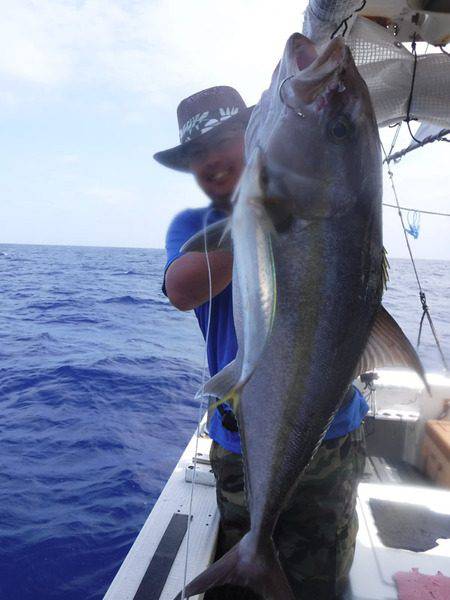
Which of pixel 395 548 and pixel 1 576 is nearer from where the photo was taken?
pixel 395 548

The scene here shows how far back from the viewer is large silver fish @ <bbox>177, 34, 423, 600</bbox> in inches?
47.6

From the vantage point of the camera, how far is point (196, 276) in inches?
60.4

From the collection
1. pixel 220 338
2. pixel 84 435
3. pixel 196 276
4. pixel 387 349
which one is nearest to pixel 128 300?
pixel 84 435

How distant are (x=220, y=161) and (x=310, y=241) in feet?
2.25

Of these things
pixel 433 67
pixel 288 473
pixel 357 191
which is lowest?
pixel 288 473

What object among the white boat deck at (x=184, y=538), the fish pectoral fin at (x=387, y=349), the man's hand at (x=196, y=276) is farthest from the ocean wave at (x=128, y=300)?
the fish pectoral fin at (x=387, y=349)

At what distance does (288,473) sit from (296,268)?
65 cm

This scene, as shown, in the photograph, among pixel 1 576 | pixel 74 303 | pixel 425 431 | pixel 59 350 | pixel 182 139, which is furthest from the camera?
pixel 74 303

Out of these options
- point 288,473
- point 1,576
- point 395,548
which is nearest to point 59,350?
point 1,576

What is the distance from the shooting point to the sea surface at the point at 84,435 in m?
4.73

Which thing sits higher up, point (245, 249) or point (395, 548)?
point (245, 249)

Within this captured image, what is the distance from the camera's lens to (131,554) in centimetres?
283

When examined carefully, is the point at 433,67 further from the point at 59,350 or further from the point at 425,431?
the point at 59,350

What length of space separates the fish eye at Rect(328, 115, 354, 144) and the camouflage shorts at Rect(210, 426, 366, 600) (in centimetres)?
135
